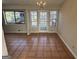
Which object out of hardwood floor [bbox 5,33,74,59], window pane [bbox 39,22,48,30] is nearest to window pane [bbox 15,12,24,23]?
window pane [bbox 39,22,48,30]

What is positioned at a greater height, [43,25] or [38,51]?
[43,25]

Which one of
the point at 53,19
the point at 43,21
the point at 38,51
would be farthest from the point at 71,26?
the point at 43,21

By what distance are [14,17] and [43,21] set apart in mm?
2509

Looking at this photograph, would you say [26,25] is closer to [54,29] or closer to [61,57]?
[54,29]

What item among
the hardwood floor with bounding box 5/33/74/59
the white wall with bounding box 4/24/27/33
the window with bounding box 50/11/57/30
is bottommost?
the hardwood floor with bounding box 5/33/74/59

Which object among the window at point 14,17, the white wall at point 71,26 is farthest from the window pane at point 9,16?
the white wall at point 71,26

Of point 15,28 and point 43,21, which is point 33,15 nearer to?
point 43,21

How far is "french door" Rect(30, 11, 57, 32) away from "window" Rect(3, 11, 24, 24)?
956 mm

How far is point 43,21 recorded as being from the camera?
12531 mm

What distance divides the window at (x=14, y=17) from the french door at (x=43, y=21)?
3.14 feet

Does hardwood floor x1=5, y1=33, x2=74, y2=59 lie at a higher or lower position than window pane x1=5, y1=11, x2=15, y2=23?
lower

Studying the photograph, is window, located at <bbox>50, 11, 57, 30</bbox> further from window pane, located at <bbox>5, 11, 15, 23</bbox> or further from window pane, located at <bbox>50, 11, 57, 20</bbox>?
window pane, located at <bbox>5, 11, 15, 23</bbox>

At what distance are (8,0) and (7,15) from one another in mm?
2987

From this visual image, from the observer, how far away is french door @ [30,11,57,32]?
12422 millimetres
